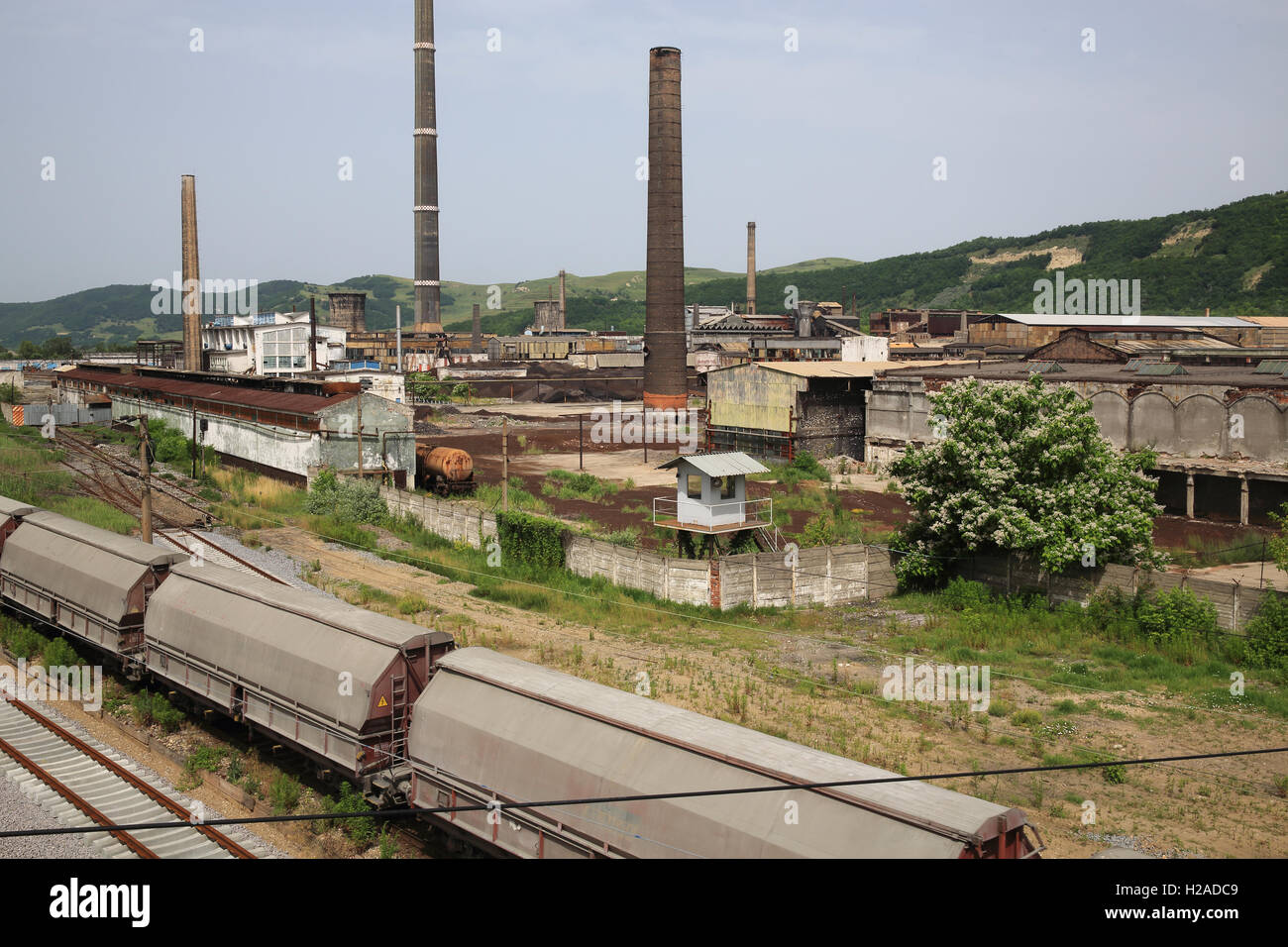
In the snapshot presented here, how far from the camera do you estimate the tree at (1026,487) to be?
2428 centimetres

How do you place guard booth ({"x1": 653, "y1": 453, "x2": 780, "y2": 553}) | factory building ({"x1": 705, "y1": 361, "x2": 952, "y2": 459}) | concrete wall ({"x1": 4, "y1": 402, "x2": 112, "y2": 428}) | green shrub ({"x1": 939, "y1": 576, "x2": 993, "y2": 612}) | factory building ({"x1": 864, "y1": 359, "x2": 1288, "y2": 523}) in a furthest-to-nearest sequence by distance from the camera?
concrete wall ({"x1": 4, "y1": 402, "x2": 112, "y2": 428}) < factory building ({"x1": 705, "y1": 361, "x2": 952, "y2": 459}) < factory building ({"x1": 864, "y1": 359, "x2": 1288, "y2": 523}) < guard booth ({"x1": 653, "y1": 453, "x2": 780, "y2": 553}) < green shrub ({"x1": 939, "y1": 576, "x2": 993, "y2": 612})

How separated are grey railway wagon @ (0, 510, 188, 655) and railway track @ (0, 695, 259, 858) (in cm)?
196

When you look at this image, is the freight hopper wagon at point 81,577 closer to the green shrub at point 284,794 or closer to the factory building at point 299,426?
the green shrub at point 284,794

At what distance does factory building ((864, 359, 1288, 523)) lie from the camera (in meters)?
36.2

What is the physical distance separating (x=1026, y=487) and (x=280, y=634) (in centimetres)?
1791

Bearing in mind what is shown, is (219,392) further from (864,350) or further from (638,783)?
(638,783)

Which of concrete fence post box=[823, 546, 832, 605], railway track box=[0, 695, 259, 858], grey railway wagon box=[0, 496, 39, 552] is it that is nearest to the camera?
railway track box=[0, 695, 259, 858]

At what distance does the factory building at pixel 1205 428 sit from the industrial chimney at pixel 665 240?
18.4 m

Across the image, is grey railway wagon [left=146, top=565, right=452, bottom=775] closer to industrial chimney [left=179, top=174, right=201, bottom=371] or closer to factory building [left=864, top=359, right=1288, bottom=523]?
factory building [left=864, top=359, right=1288, bottom=523]

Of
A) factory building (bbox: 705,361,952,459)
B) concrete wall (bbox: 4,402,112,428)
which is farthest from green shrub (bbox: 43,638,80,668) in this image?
concrete wall (bbox: 4,402,112,428)

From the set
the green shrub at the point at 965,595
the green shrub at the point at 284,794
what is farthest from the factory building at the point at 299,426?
the green shrub at the point at 284,794
